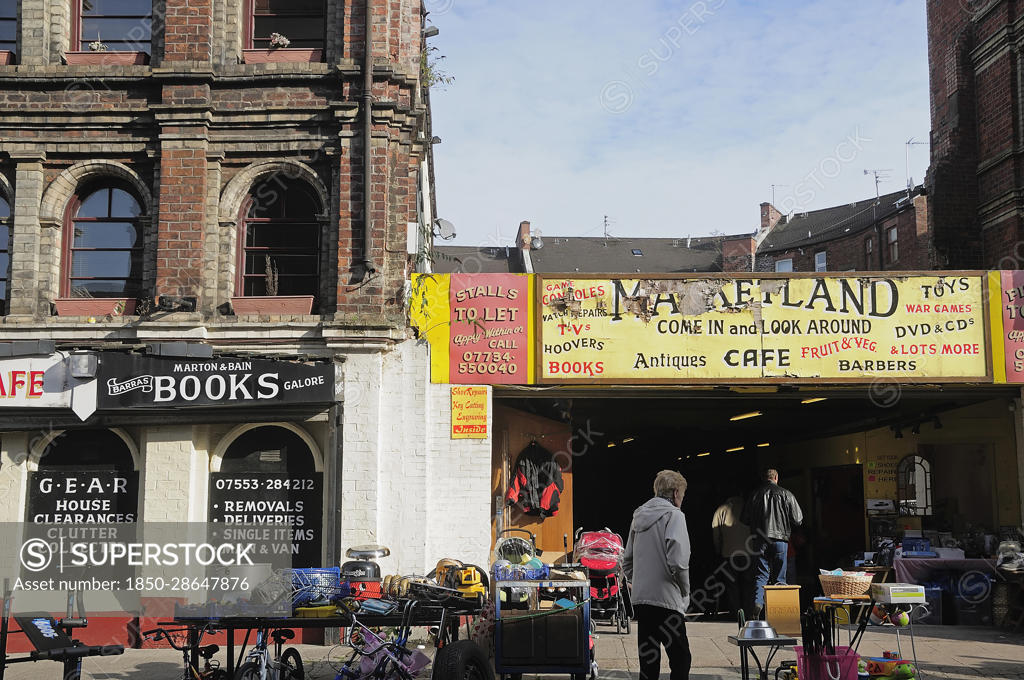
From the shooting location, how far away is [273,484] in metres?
12.5

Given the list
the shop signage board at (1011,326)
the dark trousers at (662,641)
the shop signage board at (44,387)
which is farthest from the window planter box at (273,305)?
the shop signage board at (1011,326)

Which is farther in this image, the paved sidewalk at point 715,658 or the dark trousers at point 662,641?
the paved sidewalk at point 715,658

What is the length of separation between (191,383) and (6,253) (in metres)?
3.76

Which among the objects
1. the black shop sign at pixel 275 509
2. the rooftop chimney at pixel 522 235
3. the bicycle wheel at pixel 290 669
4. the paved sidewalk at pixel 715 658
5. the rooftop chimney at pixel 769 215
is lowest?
the paved sidewalk at pixel 715 658

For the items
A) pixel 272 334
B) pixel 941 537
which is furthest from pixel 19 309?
pixel 941 537

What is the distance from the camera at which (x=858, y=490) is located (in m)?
18.7

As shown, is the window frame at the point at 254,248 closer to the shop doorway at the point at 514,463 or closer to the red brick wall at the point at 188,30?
the red brick wall at the point at 188,30

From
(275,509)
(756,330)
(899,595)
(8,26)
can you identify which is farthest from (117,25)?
(899,595)

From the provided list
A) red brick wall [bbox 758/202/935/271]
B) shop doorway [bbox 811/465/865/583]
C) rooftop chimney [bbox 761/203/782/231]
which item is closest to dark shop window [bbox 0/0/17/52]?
shop doorway [bbox 811/465/865/583]

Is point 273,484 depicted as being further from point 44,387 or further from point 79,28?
point 79,28

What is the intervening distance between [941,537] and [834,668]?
8.45 meters

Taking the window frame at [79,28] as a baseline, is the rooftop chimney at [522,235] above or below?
above

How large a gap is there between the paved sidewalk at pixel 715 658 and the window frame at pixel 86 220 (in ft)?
16.3

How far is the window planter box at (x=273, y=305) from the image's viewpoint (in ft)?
42.7
